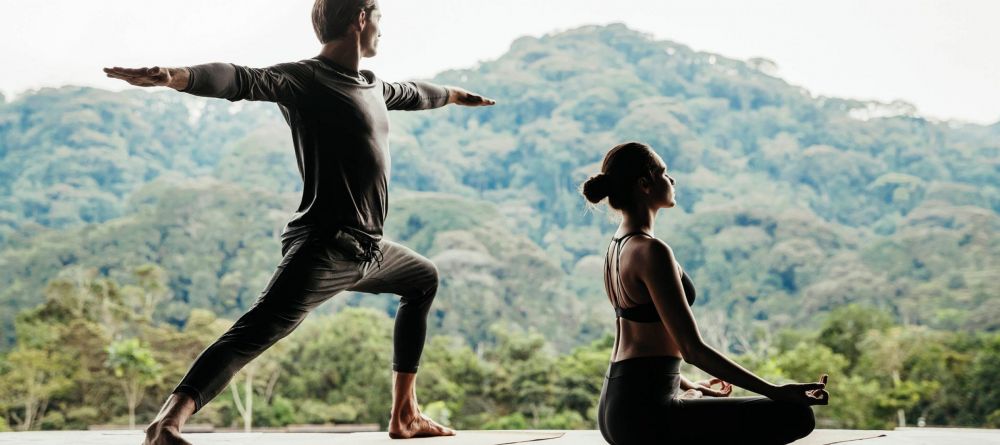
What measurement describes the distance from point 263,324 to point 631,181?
39.4 inches

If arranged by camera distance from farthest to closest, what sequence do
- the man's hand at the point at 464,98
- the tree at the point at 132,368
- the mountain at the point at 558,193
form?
the mountain at the point at 558,193 < the tree at the point at 132,368 < the man's hand at the point at 464,98

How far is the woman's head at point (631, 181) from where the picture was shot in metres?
2.26

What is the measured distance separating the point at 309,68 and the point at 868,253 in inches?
1130

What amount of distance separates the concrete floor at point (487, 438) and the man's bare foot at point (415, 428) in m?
0.04

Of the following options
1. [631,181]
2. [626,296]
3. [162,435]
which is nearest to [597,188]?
[631,181]

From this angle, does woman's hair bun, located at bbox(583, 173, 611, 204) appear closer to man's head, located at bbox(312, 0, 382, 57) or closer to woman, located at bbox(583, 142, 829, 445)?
woman, located at bbox(583, 142, 829, 445)

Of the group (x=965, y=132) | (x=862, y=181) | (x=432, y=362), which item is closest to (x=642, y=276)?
(x=432, y=362)

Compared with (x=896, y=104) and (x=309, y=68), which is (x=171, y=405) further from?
(x=896, y=104)

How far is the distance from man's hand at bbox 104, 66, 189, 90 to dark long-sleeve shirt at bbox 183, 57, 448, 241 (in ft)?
0.86

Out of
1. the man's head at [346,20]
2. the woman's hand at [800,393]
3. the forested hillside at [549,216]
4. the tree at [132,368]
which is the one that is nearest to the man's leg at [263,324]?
the man's head at [346,20]

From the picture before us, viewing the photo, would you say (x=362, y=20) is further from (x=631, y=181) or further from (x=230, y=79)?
(x=631, y=181)

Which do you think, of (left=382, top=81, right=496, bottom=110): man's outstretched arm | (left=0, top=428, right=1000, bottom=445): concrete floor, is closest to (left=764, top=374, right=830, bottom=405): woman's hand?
(left=0, top=428, right=1000, bottom=445): concrete floor

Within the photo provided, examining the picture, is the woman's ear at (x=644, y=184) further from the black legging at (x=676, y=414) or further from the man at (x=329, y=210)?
the man at (x=329, y=210)

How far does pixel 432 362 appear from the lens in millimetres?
21266
